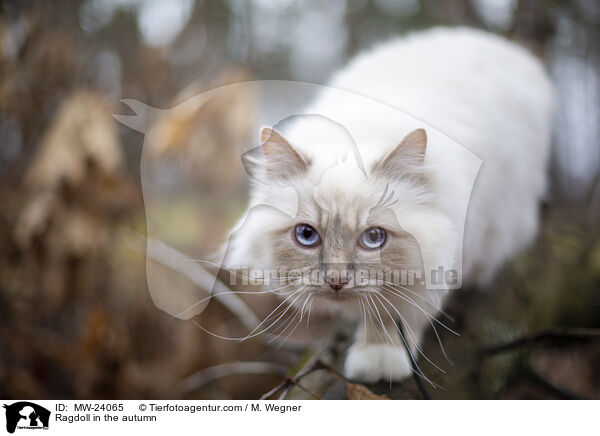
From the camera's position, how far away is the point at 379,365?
83 centimetres

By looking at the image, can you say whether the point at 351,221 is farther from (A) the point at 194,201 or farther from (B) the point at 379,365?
(A) the point at 194,201

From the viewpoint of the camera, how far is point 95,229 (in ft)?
4.55

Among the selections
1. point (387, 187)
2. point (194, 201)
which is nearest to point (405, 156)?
point (387, 187)

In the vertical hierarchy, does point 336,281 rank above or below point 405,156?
below

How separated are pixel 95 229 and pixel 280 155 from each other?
92cm

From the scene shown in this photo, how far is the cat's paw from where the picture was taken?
0.83 metres

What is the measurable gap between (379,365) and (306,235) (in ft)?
1.01

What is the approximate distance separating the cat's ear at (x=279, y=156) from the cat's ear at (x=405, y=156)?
0.11m

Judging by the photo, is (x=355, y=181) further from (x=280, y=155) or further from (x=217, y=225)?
(x=217, y=225)

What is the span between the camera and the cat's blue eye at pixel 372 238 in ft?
2.16

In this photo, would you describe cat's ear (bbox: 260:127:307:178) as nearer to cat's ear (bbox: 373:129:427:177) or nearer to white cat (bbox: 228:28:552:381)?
white cat (bbox: 228:28:552:381)
